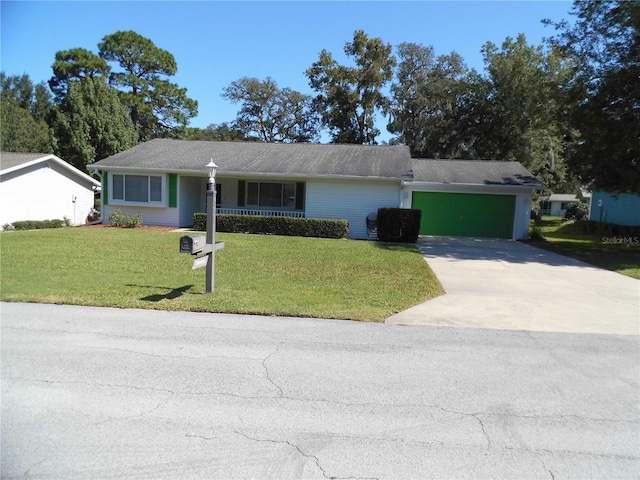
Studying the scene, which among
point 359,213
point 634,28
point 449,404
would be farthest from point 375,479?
point 634,28

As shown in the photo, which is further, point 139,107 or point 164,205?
point 139,107

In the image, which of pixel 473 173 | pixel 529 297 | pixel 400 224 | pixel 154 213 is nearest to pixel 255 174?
pixel 154 213

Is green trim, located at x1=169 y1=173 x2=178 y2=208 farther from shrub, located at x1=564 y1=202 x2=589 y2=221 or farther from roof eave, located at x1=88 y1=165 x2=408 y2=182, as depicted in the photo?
shrub, located at x1=564 y1=202 x2=589 y2=221

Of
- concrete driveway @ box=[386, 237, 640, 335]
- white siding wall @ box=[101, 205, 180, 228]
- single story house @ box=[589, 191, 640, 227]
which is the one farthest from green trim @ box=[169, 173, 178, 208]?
single story house @ box=[589, 191, 640, 227]

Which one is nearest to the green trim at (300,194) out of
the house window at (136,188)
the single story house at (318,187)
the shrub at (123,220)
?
the single story house at (318,187)

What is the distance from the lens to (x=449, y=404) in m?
3.70

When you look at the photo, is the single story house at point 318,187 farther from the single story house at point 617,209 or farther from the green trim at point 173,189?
the single story house at point 617,209

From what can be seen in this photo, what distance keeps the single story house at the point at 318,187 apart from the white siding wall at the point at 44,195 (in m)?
3.61

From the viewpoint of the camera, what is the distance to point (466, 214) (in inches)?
817

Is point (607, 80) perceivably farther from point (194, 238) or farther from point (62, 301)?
point (62, 301)

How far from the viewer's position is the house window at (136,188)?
1942cm

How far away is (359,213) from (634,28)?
11396 millimetres

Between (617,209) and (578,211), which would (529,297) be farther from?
(578,211)

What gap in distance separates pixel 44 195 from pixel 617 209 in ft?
105
